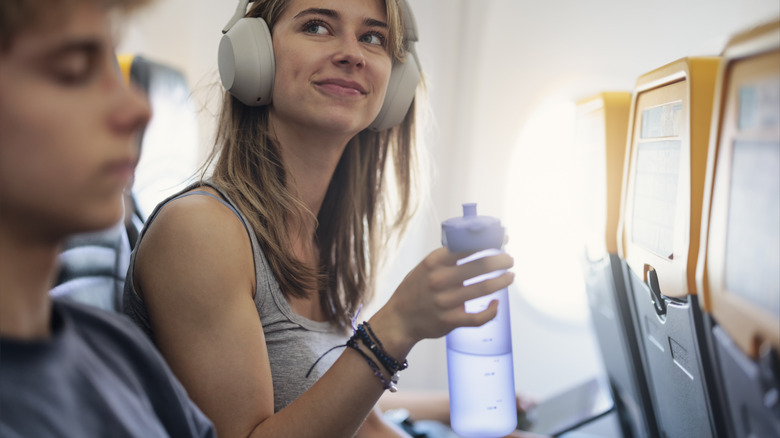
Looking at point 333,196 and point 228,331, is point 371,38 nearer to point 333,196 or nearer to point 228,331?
point 333,196

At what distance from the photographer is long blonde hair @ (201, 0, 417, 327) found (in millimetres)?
1214

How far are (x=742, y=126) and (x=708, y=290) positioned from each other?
0.65 ft

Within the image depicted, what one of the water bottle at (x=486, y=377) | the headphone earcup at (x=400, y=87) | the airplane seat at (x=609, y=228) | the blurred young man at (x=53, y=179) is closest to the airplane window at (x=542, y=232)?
the airplane seat at (x=609, y=228)

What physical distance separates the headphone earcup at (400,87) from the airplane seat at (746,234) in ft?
2.55

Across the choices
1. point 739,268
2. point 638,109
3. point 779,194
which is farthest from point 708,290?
point 638,109

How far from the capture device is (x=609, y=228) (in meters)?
1.28

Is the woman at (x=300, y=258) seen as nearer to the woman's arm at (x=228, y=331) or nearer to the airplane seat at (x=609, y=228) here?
the woman's arm at (x=228, y=331)

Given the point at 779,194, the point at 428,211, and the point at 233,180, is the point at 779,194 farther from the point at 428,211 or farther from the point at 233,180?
the point at 428,211

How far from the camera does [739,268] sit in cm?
67

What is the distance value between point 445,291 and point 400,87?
0.64m

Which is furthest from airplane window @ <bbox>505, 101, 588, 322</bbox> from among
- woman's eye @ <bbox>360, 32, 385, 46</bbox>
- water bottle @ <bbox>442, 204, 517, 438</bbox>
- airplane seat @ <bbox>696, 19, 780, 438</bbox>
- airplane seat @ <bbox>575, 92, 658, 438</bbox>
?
airplane seat @ <bbox>696, 19, 780, 438</bbox>

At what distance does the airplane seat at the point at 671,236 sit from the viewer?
0.82 metres

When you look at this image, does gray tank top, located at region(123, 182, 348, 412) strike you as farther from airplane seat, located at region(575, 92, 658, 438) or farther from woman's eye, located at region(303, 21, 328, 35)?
airplane seat, located at region(575, 92, 658, 438)

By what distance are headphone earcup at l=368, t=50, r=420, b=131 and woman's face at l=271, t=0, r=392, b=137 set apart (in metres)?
0.09
